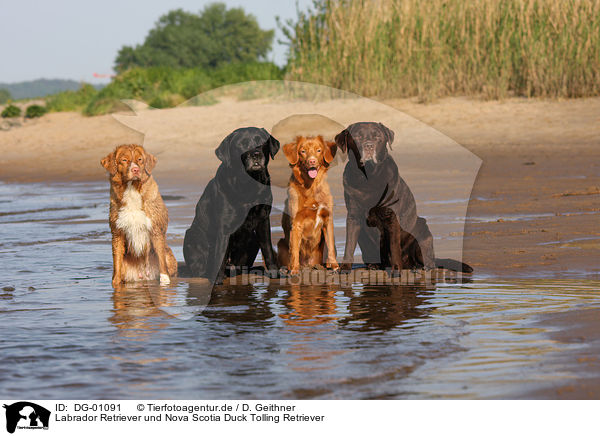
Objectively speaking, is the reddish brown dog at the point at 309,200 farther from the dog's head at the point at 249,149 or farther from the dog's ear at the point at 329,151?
the dog's head at the point at 249,149

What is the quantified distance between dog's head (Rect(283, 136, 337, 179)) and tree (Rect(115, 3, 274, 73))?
147 feet

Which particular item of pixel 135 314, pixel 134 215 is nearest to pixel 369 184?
pixel 134 215

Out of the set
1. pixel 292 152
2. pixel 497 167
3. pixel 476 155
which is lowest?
pixel 292 152

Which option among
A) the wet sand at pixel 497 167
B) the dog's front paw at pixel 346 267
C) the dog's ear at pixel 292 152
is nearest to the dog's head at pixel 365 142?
the dog's ear at pixel 292 152

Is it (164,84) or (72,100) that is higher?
(164,84)

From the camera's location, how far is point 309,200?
24.1ft

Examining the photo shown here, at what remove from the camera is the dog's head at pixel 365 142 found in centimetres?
731

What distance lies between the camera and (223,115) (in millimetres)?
21469

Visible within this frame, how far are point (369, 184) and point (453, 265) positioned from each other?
106 cm

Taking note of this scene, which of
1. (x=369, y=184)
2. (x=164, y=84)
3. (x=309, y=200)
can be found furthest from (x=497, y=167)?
(x=164, y=84)

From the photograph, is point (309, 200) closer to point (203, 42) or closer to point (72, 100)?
point (72, 100)

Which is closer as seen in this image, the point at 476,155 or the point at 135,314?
the point at 135,314

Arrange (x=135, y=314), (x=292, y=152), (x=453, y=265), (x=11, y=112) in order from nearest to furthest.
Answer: (x=135, y=314)
(x=292, y=152)
(x=453, y=265)
(x=11, y=112)
